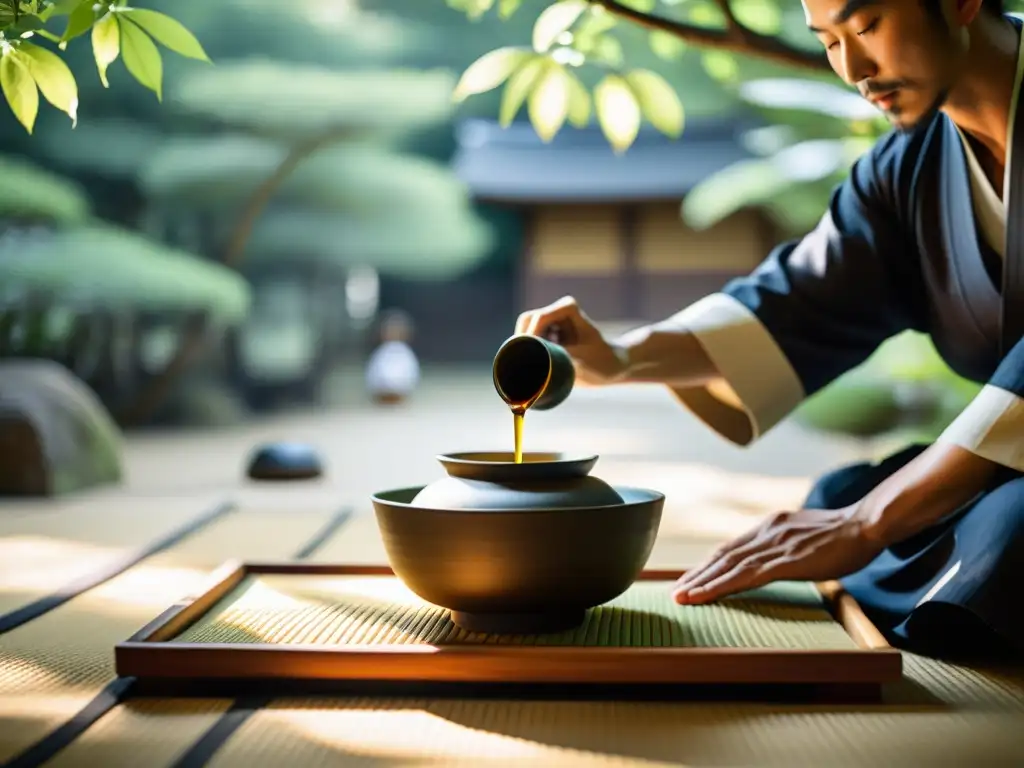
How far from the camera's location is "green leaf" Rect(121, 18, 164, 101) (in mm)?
1226

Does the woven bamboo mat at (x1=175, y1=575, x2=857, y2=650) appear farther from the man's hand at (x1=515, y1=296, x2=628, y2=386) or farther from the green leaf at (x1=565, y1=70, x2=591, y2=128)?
the green leaf at (x1=565, y1=70, x2=591, y2=128)

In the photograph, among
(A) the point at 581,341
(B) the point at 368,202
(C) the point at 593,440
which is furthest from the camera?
(B) the point at 368,202

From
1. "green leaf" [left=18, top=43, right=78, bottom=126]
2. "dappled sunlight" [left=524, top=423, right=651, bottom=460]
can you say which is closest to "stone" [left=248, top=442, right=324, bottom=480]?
"dappled sunlight" [left=524, top=423, right=651, bottom=460]

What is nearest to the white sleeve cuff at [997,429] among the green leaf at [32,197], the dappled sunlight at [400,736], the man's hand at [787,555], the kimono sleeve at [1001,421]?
the kimono sleeve at [1001,421]

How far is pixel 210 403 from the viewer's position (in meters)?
6.66

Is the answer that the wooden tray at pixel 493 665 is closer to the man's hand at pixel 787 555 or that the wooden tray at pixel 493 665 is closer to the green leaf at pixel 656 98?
the man's hand at pixel 787 555

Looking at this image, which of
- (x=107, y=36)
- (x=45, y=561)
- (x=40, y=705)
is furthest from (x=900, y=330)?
(x=45, y=561)

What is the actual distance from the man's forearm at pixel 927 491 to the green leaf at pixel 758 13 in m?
1.12

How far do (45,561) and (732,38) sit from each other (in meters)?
1.51

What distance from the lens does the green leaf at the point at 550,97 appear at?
1.70 metres

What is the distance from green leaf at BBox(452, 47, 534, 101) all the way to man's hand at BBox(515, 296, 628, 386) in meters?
0.35

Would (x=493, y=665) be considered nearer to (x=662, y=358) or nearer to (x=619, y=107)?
(x=662, y=358)

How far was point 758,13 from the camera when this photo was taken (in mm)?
2107

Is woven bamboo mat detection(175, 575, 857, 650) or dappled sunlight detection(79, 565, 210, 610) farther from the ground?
woven bamboo mat detection(175, 575, 857, 650)
